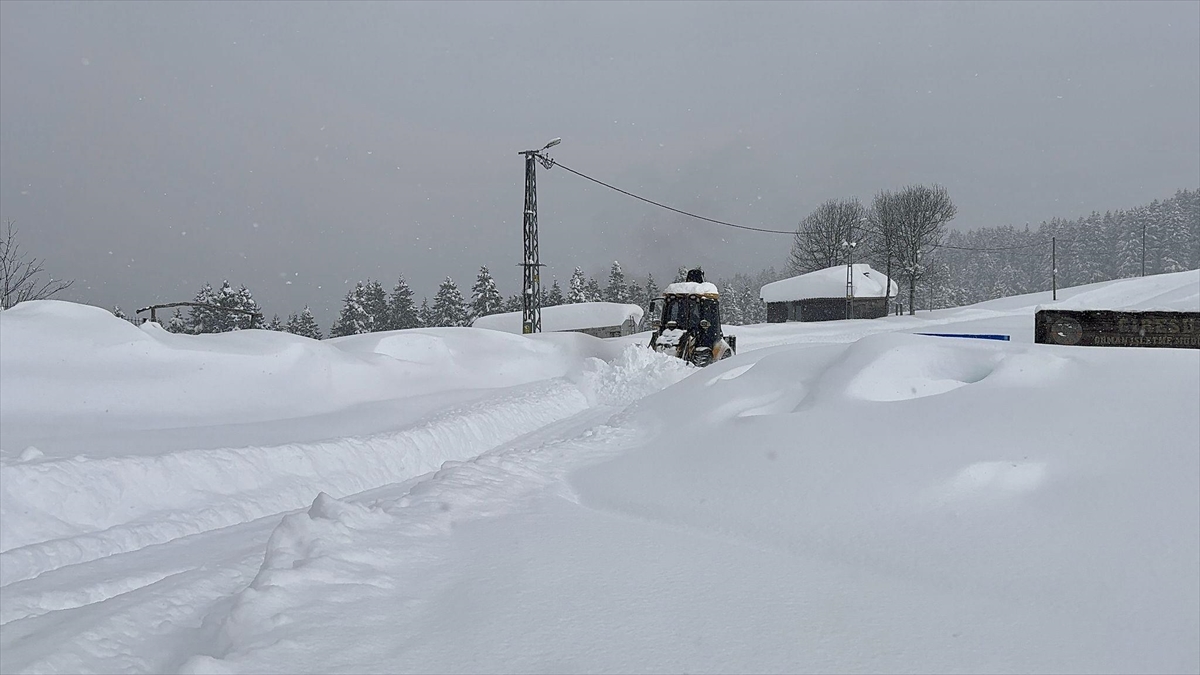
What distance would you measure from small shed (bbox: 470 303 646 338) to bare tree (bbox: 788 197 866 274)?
2125 cm

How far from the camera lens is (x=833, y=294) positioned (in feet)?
147

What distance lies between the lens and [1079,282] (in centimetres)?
8144

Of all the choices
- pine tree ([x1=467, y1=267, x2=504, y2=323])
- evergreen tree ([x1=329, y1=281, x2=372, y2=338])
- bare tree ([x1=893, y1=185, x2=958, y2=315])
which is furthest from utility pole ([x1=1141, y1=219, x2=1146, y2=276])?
evergreen tree ([x1=329, y1=281, x2=372, y2=338])

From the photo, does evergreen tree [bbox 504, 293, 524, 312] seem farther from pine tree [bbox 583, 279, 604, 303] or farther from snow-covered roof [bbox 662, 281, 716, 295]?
snow-covered roof [bbox 662, 281, 716, 295]

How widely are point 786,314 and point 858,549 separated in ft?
153

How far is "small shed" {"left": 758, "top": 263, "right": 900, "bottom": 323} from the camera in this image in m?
44.6

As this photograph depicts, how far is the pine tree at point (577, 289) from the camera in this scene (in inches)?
2430

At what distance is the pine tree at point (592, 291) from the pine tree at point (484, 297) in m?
11.6

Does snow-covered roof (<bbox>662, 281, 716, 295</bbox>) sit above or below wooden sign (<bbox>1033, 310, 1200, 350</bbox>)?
above

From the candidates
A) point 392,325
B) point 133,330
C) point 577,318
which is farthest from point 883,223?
point 133,330

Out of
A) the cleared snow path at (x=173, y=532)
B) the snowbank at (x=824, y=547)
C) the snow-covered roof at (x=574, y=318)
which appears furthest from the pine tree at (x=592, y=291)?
the snowbank at (x=824, y=547)

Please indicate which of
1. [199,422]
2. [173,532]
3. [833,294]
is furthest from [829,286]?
[173,532]

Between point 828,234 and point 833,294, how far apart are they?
14.7 m

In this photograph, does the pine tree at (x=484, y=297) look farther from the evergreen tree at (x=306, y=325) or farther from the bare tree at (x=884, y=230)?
the bare tree at (x=884, y=230)
